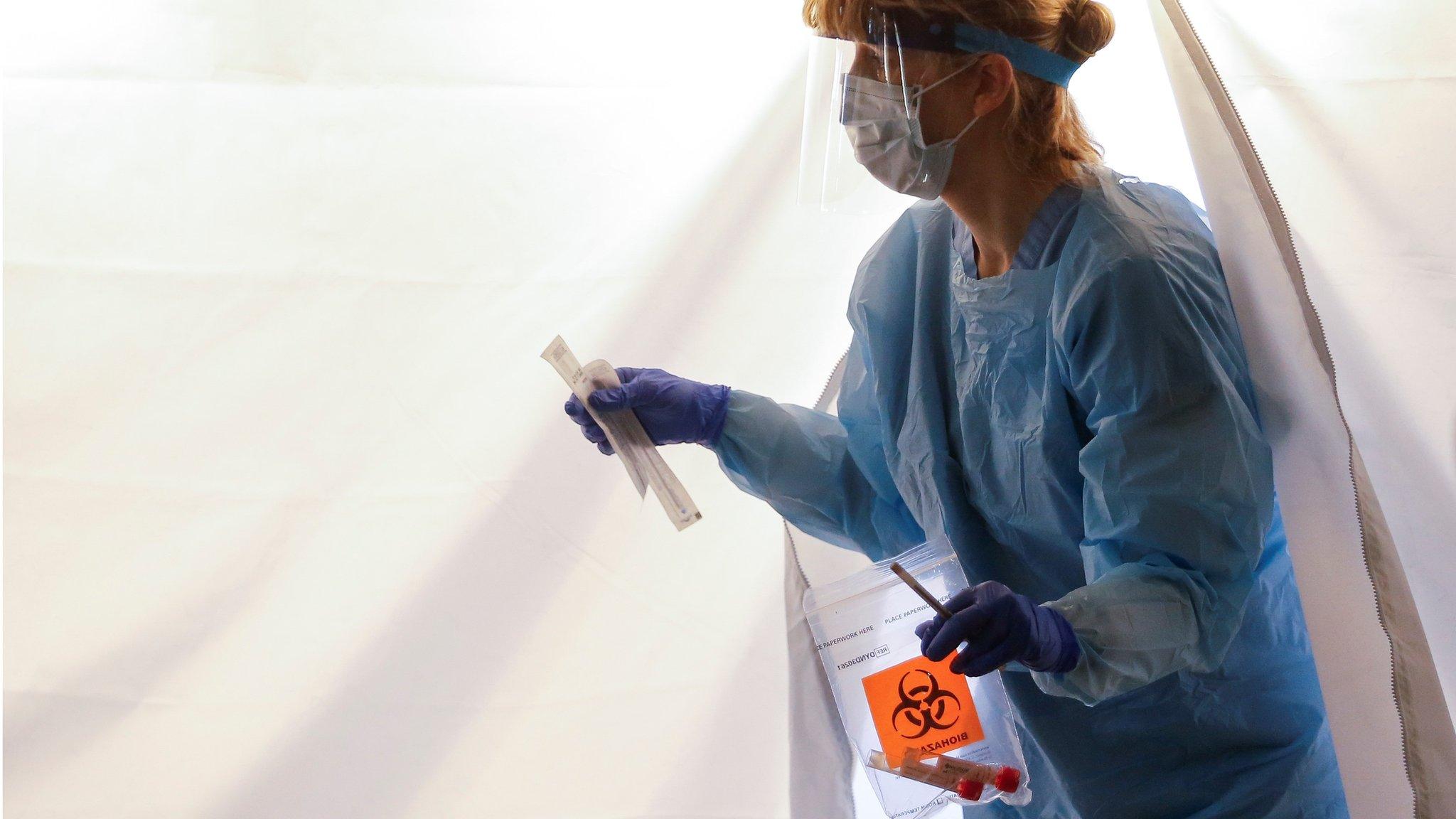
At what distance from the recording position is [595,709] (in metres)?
1.54

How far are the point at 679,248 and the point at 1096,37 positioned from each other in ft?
1.86

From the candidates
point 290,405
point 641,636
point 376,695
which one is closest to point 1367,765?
point 641,636

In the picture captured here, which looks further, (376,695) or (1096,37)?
(376,695)

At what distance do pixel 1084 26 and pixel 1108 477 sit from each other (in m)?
0.46

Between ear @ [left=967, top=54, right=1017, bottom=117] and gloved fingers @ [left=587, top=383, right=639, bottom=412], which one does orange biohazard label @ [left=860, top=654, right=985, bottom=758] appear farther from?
ear @ [left=967, top=54, right=1017, bottom=117]

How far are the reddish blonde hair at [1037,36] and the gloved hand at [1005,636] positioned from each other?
0.45 metres

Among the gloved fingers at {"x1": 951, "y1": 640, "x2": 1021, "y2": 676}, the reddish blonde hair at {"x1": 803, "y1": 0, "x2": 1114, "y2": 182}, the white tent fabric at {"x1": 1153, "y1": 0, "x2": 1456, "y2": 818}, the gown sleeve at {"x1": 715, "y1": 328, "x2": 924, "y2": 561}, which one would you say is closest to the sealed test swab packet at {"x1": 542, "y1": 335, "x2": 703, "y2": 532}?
the gown sleeve at {"x1": 715, "y1": 328, "x2": 924, "y2": 561}

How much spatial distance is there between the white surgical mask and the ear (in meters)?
0.02

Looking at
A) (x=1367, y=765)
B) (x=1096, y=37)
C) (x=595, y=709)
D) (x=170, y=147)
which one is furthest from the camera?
(x=595, y=709)

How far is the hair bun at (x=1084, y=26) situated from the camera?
113 centimetres

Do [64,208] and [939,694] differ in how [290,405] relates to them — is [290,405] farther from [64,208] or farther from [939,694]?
[939,694]

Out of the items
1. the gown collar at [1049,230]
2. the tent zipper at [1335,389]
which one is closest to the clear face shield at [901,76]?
the gown collar at [1049,230]

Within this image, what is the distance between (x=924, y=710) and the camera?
1229 mm

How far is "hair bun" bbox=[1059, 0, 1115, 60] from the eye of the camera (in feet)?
3.71
